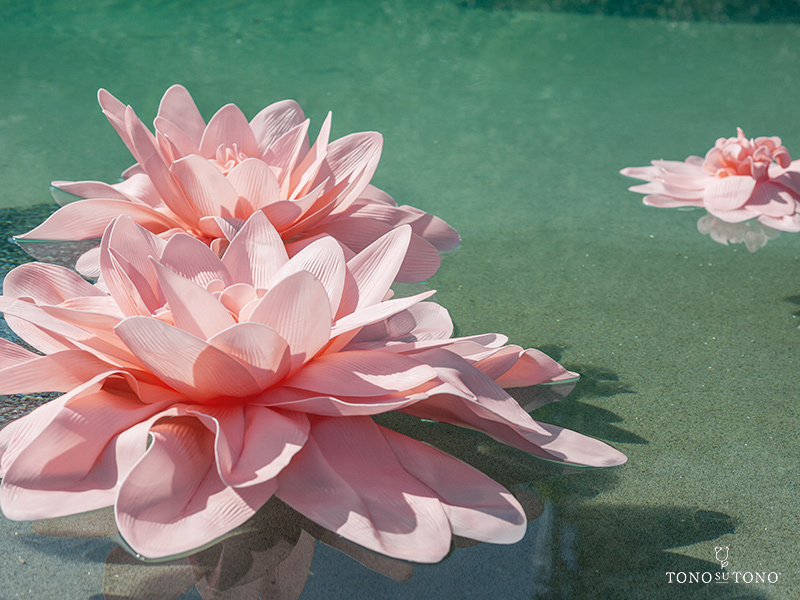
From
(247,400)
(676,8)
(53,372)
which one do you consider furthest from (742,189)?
(676,8)

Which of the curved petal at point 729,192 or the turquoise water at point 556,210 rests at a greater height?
the curved petal at point 729,192

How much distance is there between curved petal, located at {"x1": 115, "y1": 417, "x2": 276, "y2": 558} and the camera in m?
0.52

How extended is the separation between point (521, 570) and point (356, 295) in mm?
295

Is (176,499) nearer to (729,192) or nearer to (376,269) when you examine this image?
(376,269)

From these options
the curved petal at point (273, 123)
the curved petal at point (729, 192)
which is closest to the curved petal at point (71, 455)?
the curved petal at point (273, 123)

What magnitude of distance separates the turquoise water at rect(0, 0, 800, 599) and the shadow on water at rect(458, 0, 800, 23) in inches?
7.4

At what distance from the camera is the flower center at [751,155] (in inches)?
53.1

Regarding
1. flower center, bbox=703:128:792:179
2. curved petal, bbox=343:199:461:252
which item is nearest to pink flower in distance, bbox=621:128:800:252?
flower center, bbox=703:128:792:179

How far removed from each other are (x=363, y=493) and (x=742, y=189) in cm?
113

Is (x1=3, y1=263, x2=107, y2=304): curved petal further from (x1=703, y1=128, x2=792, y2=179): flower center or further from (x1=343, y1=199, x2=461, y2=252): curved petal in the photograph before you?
(x1=703, y1=128, x2=792, y2=179): flower center

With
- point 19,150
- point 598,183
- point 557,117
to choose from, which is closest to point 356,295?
point 598,183

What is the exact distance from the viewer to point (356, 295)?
27.8 inches

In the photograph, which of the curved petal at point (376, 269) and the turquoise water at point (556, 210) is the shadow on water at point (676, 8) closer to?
the turquoise water at point (556, 210)

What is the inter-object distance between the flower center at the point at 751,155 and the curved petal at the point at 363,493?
1.07 meters
